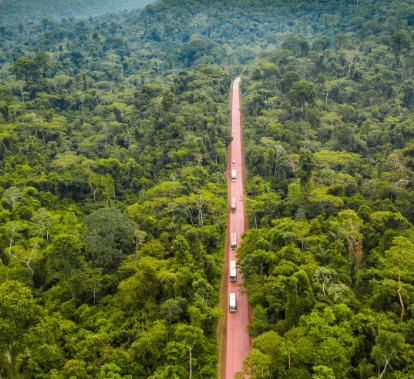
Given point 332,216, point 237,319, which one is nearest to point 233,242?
point 237,319

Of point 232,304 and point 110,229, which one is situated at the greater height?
point 110,229

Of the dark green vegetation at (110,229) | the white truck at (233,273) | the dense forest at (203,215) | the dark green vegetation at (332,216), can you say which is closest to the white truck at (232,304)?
the dark green vegetation at (110,229)

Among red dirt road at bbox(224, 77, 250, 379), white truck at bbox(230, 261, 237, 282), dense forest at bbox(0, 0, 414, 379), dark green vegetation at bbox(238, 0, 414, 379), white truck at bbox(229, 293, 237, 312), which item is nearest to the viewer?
dark green vegetation at bbox(238, 0, 414, 379)

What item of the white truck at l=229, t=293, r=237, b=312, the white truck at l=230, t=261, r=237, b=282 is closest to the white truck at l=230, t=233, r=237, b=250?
the white truck at l=230, t=261, r=237, b=282

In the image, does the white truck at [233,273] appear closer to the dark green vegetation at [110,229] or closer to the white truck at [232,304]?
the dark green vegetation at [110,229]

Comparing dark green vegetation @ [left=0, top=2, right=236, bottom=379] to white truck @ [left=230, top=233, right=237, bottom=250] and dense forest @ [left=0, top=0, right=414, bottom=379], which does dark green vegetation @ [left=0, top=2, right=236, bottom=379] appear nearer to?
dense forest @ [left=0, top=0, right=414, bottom=379]

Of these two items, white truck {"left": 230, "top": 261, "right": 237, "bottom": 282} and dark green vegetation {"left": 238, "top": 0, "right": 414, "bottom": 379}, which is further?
white truck {"left": 230, "top": 261, "right": 237, "bottom": 282}

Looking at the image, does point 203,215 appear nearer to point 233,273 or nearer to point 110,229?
point 233,273

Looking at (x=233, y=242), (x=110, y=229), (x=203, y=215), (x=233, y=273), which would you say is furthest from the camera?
(x=203, y=215)
